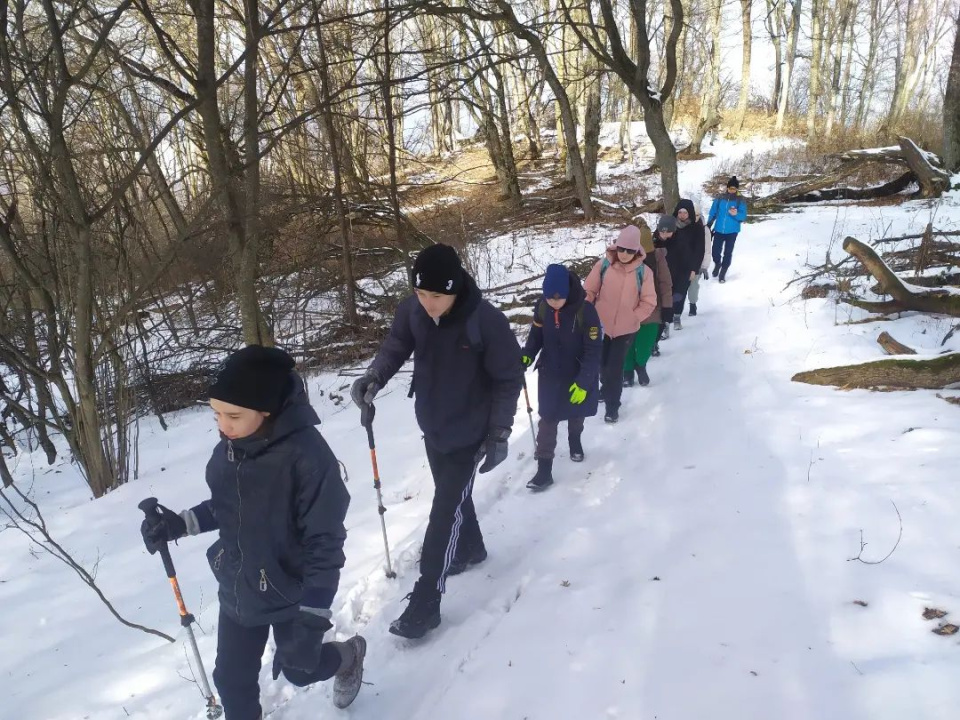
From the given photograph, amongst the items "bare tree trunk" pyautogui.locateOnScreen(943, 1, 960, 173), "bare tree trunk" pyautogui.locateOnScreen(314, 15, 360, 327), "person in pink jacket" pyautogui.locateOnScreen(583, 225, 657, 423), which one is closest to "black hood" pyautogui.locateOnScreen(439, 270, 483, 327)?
"person in pink jacket" pyautogui.locateOnScreen(583, 225, 657, 423)

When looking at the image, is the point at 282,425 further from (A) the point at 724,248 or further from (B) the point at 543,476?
(A) the point at 724,248

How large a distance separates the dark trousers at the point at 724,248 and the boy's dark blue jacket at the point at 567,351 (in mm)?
6671

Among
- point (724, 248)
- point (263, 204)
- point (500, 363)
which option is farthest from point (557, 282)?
point (724, 248)

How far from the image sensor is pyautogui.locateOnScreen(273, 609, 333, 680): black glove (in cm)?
212

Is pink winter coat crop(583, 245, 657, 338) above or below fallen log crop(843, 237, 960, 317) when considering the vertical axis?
above

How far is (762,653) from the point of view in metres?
2.38

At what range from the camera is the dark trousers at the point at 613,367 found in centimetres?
518

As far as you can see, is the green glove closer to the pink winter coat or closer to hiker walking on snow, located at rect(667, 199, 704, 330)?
the pink winter coat

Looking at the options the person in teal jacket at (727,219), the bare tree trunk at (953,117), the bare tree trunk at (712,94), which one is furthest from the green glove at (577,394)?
the bare tree trunk at (712,94)

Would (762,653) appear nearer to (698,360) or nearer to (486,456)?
(486,456)

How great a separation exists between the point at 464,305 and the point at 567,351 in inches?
65.4

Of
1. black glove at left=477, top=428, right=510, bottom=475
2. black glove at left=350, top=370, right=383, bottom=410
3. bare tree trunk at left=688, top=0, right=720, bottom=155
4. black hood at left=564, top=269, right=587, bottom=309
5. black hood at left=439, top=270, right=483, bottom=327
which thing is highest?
bare tree trunk at left=688, top=0, right=720, bottom=155

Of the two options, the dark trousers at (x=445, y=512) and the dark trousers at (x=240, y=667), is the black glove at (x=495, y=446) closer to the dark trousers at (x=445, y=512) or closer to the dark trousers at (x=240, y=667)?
the dark trousers at (x=445, y=512)

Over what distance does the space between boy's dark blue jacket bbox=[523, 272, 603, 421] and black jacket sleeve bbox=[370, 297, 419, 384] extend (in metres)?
1.48
